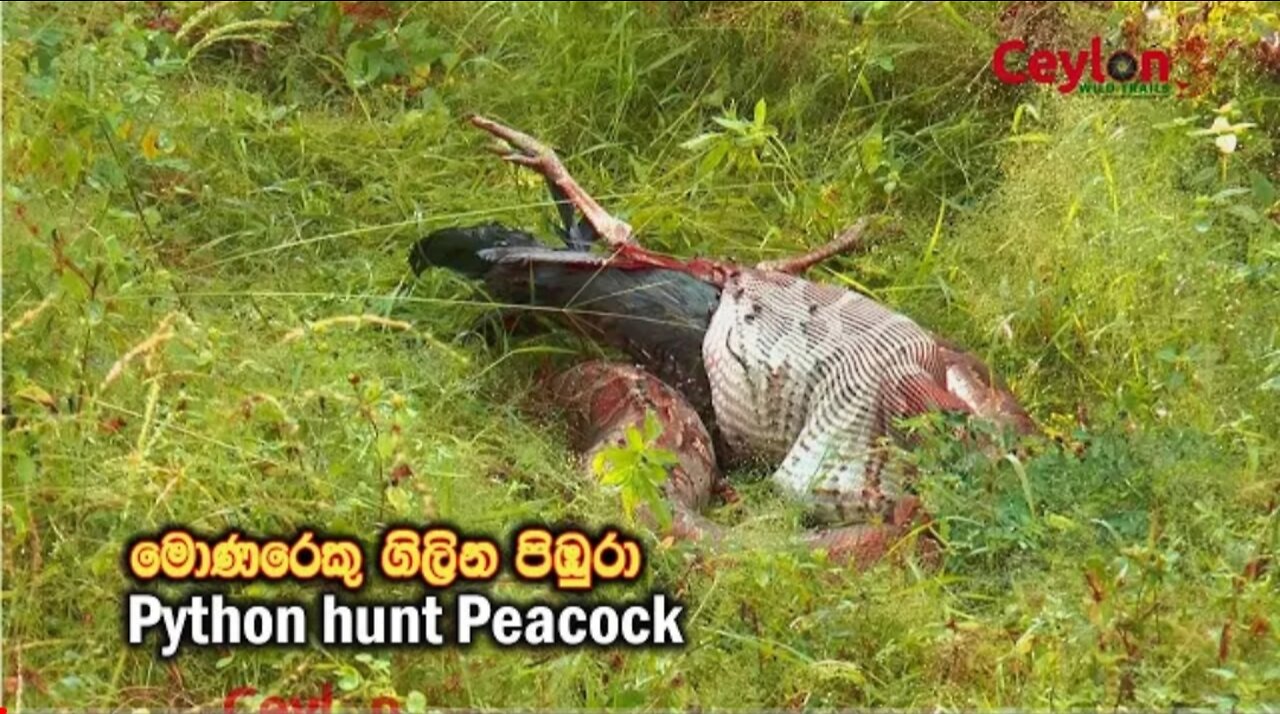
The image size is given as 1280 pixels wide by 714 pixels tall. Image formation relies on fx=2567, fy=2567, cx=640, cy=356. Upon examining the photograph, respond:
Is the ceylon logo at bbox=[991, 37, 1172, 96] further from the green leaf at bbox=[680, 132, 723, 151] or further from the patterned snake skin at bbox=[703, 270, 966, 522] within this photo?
the patterned snake skin at bbox=[703, 270, 966, 522]

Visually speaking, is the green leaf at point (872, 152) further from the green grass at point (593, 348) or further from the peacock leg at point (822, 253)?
the peacock leg at point (822, 253)

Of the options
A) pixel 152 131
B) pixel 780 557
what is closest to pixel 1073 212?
pixel 780 557

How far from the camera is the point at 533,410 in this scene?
5488mm

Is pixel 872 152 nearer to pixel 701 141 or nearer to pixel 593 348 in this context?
pixel 701 141

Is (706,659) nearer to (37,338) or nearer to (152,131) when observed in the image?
(37,338)

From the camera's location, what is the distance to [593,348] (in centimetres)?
572

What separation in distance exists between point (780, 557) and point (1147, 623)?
678mm

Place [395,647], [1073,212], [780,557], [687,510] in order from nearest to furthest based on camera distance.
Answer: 1. [395,647]
2. [780,557]
3. [687,510]
4. [1073,212]

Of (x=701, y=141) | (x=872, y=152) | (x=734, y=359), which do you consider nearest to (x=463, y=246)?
(x=734, y=359)

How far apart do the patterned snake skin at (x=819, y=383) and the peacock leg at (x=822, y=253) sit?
0.16m

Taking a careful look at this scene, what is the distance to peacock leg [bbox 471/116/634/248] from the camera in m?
5.74

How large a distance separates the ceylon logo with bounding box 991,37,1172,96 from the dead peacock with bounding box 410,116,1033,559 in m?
0.86

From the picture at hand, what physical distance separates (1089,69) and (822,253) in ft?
3.38

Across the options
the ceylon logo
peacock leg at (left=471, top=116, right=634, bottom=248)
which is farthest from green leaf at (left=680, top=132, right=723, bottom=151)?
the ceylon logo
